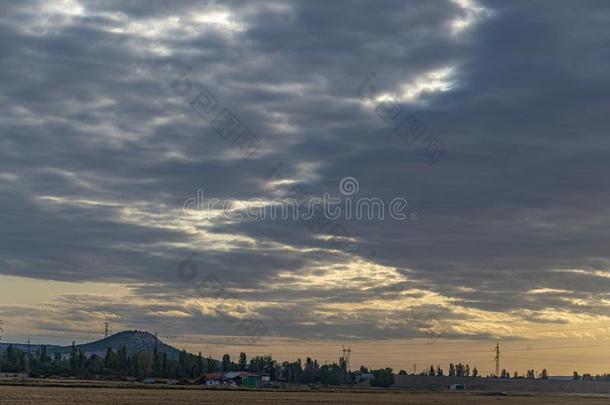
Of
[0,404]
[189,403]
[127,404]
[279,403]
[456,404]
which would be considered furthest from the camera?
[456,404]

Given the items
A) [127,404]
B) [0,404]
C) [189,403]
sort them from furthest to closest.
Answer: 1. [189,403]
2. [127,404]
3. [0,404]

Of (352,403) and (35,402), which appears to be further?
(352,403)

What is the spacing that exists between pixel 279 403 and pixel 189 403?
12.7 metres

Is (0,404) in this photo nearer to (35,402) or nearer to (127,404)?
(35,402)

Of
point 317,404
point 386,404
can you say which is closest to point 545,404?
point 386,404

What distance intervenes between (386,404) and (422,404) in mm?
8942

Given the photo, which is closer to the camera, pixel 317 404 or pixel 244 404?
pixel 244 404

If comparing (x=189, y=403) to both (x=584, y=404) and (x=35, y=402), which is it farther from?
(x=584, y=404)

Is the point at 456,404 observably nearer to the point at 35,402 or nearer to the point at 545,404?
the point at 545,404

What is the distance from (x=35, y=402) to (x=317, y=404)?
35.7m

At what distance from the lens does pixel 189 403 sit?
3627 inches

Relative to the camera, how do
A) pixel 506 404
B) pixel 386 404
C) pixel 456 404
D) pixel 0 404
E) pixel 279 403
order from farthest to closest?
pixel 506 404
pixel 456 404
pixel 386 404
pixel 279 403
pixel 0 404

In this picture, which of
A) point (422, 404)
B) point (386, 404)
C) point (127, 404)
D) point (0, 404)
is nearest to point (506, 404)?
point (422, 404)

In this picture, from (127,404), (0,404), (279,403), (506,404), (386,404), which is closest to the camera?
(0,404)
